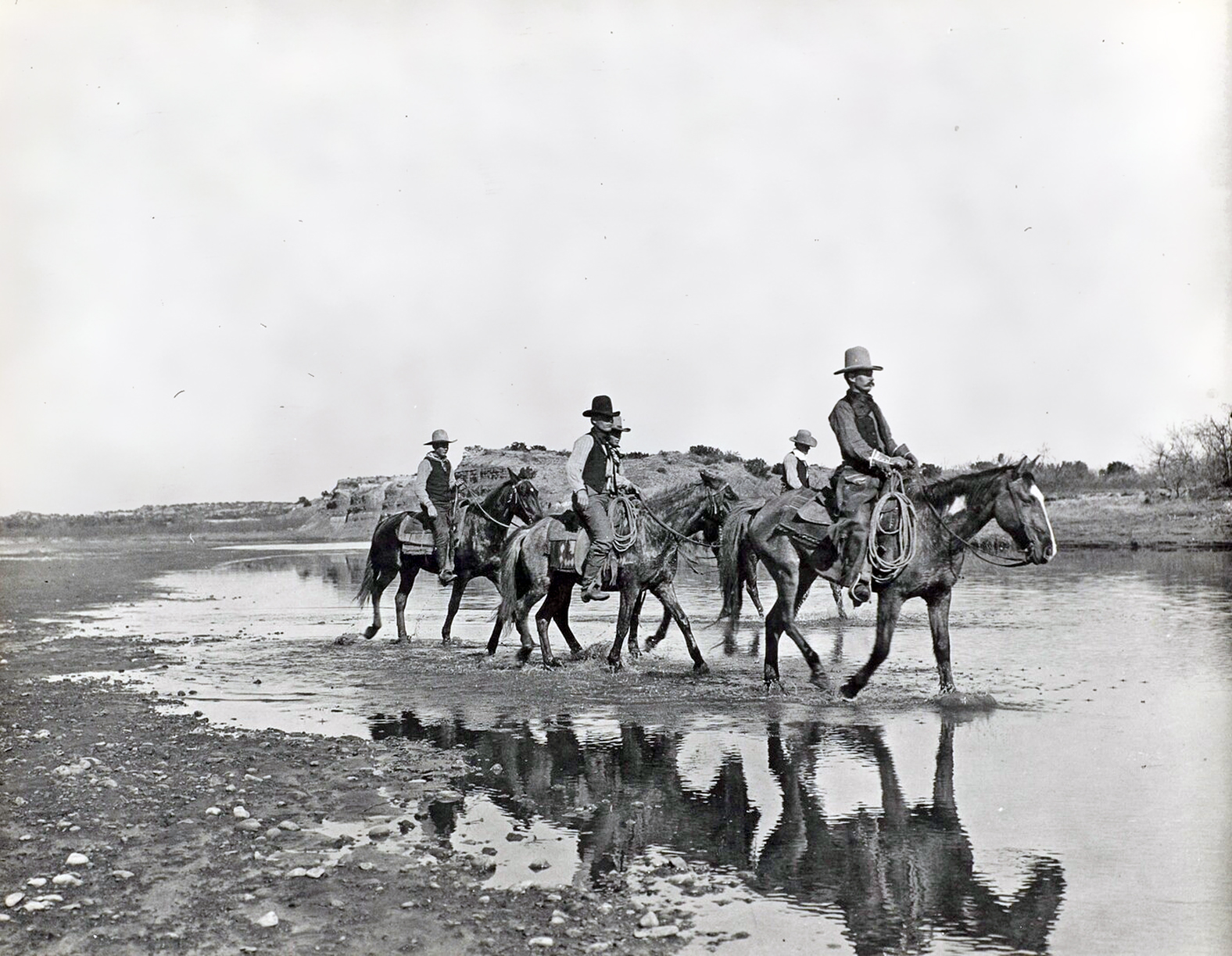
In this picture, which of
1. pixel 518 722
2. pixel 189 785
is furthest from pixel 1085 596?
pixel 189 785

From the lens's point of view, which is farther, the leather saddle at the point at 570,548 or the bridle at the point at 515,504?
the bridle at the point at 515,504

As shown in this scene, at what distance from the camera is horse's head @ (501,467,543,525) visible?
49.0 ft

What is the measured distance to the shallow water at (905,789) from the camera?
4762 millimetres

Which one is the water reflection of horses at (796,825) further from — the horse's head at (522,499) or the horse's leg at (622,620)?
the horse's head at (522,499)

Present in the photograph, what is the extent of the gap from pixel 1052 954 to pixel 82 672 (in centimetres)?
1141

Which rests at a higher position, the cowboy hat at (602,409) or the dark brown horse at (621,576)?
the cowboy hat at (602,409)

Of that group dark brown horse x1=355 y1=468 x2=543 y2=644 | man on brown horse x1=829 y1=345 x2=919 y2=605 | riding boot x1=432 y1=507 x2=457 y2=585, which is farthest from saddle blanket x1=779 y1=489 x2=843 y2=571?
riding boot x1=432 y1=507 x2=457 y2=585

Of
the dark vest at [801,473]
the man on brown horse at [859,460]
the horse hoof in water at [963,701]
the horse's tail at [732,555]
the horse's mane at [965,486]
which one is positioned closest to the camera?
the horse hoof in water at [963,701]

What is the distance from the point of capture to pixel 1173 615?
15102mm

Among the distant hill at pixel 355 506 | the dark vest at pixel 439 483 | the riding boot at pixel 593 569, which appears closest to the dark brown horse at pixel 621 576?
the riding boot at pixel 593 569

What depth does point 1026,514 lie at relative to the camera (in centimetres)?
934

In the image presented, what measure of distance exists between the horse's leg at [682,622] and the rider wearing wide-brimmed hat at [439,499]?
12.7 ft

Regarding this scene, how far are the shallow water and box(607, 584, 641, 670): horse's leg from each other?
907 millimetres

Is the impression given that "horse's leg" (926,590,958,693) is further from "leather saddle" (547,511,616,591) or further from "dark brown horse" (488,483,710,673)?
"leather saddle" (547,511,616,591)
